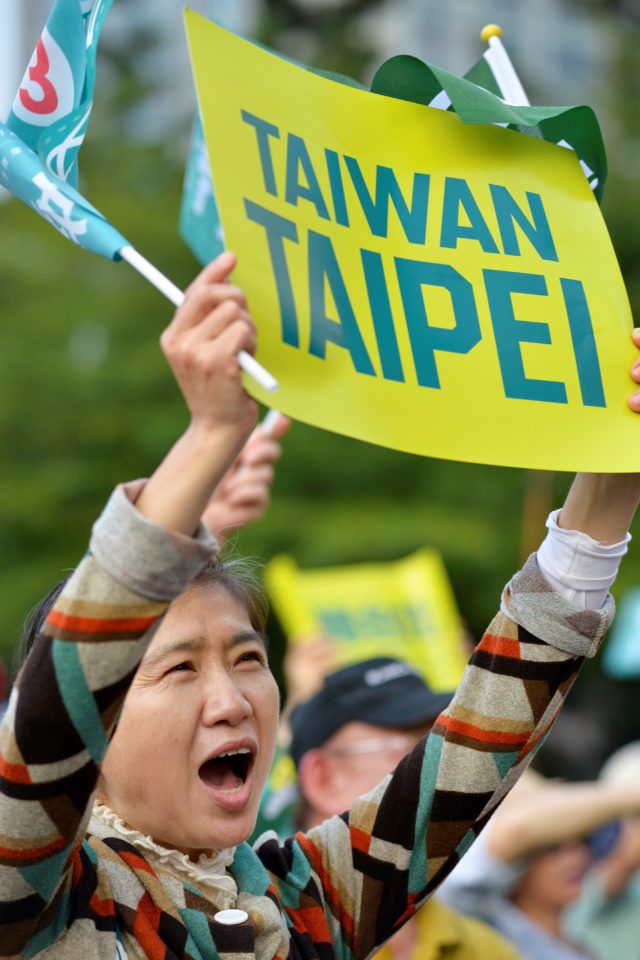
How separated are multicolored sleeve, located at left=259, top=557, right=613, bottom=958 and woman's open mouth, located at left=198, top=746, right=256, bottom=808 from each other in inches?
6.4

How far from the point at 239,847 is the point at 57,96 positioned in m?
0.97

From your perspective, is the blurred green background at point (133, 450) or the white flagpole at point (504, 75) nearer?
the white flagpole at point (504, 75)

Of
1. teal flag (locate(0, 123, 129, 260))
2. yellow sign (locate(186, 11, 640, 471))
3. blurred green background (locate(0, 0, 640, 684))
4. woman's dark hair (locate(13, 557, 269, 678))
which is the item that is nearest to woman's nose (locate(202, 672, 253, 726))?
woman's dark hair (locate(13, 557, 269, 678))

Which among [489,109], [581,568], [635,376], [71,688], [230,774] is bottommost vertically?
[230,774]

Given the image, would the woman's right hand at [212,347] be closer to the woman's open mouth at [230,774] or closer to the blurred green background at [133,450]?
the woman's open mouth at [230,774]

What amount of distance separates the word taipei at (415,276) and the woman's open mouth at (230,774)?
50cm

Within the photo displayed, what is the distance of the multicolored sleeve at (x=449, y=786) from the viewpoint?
1979 mm

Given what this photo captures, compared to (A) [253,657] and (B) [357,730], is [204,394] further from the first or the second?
(B) [357,730]

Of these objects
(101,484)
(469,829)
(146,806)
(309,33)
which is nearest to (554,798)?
(469,829)

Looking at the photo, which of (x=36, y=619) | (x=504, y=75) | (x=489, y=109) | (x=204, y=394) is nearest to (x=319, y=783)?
(x=36, y=619)

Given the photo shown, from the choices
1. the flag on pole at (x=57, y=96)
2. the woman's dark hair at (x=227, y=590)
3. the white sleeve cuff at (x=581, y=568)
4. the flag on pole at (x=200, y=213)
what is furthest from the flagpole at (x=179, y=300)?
the flag on pole at (x=200, y=213)

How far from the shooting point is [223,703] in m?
1.89

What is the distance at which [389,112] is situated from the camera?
2004 millimetres

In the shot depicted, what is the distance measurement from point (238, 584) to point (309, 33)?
45.6 feet
